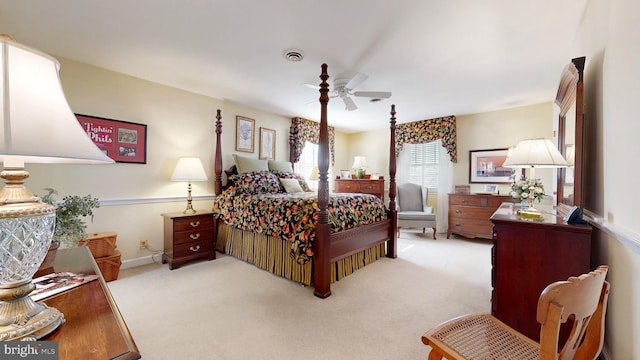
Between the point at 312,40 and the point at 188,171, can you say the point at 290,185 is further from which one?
the point at 312,40

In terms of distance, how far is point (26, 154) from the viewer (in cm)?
52

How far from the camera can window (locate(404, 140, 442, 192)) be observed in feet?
17.1

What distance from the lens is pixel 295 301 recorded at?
2.29 meters

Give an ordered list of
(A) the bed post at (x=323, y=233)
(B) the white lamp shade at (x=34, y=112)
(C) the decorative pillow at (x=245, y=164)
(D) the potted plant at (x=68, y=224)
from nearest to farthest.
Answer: (B) the white lamp shade at (x=34, y=112) < (D) the potted plant at (x=68, y=224) < (A) the bed post at (x=323, y=233) < (C) the decorative pillow at (x=245, y=164)

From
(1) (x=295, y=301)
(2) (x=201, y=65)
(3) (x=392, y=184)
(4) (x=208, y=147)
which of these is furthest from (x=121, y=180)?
(3) (x=392, y=184)

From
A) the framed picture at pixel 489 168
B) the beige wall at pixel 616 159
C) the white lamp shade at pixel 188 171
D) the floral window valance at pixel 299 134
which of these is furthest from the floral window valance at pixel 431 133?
the white lamp shade at pixel 188 171

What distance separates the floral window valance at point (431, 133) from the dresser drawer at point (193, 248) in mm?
4203

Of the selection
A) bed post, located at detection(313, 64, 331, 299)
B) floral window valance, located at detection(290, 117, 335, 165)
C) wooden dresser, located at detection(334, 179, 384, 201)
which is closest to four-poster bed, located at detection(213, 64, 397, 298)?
bed post, located at detection(313, 64, 331, 299)

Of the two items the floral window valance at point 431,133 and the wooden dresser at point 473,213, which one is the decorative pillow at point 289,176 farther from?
the wooden dresser at point 473,213

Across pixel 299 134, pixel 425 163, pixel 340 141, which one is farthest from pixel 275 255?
pixel 340 141

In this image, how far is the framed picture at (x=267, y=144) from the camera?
4523 mm

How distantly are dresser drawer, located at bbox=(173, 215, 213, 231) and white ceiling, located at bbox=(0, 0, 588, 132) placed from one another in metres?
1.74

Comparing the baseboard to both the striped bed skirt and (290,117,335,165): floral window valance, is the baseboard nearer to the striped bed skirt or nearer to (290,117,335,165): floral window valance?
the striped bed skirt

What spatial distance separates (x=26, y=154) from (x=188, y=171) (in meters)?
2.91
